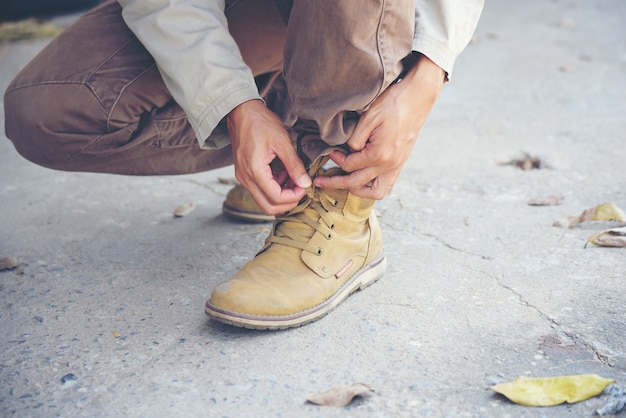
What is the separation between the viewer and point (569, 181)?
2.06 metres

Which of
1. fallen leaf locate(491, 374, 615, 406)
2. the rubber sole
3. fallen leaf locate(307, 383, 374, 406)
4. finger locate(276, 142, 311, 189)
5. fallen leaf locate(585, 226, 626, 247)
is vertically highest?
finger locate(276, 142, 311, 189)

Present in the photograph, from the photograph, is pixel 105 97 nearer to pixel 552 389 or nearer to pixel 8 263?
pixel 8 263

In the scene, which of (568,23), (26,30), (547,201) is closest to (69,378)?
(547,201)

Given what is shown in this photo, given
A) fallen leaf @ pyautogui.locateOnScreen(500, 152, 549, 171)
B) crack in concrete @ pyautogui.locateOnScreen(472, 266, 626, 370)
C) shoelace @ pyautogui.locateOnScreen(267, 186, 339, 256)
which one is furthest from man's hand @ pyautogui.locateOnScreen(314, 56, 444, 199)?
fallen leaf @ pyautogui.locateOnScreen(500, 152, 549, 171)

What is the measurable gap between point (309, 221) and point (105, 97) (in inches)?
20.9

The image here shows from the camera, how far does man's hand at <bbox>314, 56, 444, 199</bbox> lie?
1.21 metres

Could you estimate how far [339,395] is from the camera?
1080 millimetres

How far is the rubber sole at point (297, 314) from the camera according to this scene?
1251 mm

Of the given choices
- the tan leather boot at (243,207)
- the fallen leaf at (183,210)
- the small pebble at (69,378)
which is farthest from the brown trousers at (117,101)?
the small pebble at (69,378)

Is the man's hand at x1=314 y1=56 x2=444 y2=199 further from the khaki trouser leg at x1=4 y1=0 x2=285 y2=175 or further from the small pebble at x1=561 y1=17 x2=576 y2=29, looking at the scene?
the small pebble at x1=561 y1=17 x2=576 y2=29

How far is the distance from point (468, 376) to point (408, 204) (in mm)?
866

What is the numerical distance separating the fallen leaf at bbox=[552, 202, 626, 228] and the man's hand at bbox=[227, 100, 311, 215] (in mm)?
794

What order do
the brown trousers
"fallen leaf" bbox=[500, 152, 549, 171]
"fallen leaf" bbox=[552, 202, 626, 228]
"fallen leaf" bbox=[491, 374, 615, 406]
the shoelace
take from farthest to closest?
"fallen leaf" bbox=[500, 152, 549, 171], "fallen leaf" bbox=[552, 202, 626, 228], the brown trousers, the shoelace, "fallen leaf" bbox=[491, 374, 615, 406]

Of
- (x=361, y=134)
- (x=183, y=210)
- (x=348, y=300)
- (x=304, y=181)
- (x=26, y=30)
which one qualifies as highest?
(x=361, y=134)
